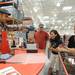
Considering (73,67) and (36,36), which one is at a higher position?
(36,36)

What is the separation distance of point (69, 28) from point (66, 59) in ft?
58.8

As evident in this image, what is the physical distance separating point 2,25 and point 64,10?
33.6 ft

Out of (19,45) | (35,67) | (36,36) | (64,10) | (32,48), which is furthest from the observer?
(64,10)

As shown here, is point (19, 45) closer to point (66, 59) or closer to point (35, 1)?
point (66, 59)

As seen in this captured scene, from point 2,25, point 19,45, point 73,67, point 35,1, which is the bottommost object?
point 73,67

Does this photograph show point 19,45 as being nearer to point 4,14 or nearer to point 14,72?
point 4,14

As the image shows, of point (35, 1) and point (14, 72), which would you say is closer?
point (14, 72)

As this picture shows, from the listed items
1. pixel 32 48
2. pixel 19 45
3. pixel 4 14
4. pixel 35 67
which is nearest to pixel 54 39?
pixel 19 45

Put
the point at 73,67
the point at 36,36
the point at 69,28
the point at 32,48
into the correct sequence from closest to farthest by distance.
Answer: the point at 32,48 → the point at 73,67 → the point at 36,36 → the point at 69,28

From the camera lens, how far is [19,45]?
5.16 meters

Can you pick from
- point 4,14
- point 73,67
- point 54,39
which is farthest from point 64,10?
point 4,14

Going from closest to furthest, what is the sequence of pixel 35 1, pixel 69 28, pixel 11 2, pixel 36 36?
pixel 11 2, pixel 36 36, pixel 35 1, pixel 69 28

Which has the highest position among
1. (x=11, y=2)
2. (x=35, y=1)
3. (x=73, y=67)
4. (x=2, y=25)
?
(x=35, y=1)

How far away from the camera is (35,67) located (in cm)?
216
